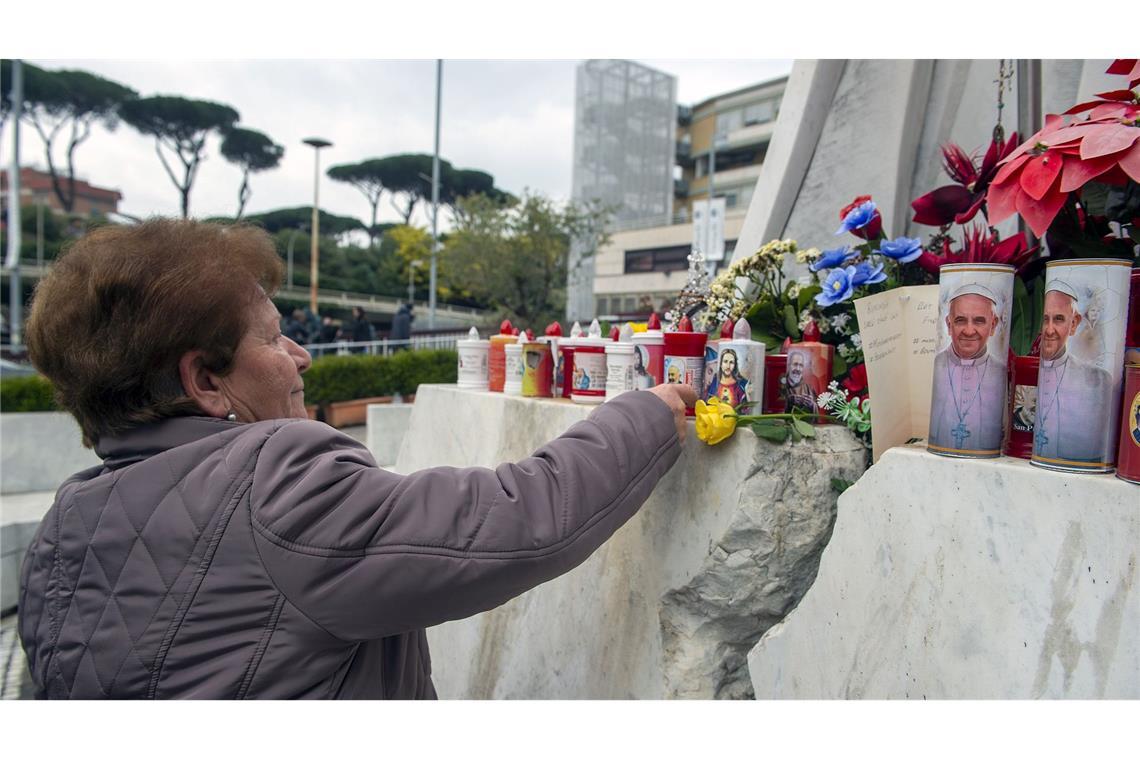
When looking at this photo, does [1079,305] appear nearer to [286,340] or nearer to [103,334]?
[286,340]

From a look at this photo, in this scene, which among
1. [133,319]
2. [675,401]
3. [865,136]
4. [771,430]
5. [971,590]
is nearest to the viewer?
[133,319]

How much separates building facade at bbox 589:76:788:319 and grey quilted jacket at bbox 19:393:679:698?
24720 millimetres

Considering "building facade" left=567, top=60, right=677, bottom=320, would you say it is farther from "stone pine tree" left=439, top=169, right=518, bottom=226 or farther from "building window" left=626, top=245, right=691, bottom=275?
"stone pine tree" left=439, top=169, right=518, bottom=226

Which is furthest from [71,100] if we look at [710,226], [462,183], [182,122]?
[710,226]

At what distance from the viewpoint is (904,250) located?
1.87 metres

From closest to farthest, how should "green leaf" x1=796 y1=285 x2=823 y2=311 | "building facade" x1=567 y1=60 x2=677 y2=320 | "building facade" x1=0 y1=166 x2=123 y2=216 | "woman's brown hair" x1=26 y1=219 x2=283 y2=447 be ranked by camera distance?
1. "woman's brown hair" x1=26 y1=219 x2=283 y2=447
2. "green leaf" x1=796 y1=285 x2=823 y2=311
3. "building facade" x1=567 y1=60 x2=677 y2=320
4. "building facade" x1=0 y1=166 x2=123 y2=216

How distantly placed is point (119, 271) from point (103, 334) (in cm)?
12

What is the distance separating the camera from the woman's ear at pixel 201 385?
130 cm

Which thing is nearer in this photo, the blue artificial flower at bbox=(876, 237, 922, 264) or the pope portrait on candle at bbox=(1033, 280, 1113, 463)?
the pope portrait on candle at bbox=(1033, 280, 1113, 463)

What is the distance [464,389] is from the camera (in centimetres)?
304

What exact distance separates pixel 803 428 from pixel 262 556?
48.6 inches

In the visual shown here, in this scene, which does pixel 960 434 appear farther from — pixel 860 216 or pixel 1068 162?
pixel 860 216

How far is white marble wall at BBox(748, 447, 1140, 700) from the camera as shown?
3.94ft

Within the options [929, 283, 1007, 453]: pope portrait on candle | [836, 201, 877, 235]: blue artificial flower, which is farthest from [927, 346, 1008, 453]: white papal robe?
[836, 201, 877, 235]: blue artificial flower
